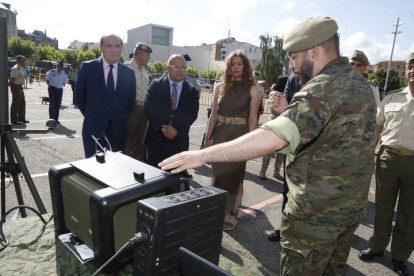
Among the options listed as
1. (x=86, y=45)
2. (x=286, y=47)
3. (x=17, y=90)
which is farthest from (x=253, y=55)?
(x=286, y=47)

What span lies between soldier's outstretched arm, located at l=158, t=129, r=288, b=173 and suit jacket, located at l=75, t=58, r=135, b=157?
1889 mm

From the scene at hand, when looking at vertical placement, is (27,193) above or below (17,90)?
below

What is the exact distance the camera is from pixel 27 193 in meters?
3.94

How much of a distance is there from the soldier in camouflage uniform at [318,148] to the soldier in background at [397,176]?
5.28 ft

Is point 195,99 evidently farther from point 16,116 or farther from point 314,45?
point 16,116

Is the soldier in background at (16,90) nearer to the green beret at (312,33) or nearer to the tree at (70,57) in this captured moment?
the green beret at (312,33)

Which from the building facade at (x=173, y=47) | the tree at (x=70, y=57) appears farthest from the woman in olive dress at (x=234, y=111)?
the tree at (x=70, y=57)

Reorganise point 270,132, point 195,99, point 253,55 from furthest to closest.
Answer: point 253,55, point 195,99, point 270,132

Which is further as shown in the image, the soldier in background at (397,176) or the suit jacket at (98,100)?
the suit jacket at (98,100)

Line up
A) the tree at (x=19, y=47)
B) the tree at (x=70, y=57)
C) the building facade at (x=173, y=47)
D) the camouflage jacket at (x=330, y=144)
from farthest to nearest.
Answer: the building facade at (x=173, y=47)
the tree at (x=70, y=57)
the tree at (x=19, y=47)
the camouflage jacket at (x=330, y=144)

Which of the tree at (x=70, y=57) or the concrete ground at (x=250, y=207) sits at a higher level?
the tree at (x=70, y=57)

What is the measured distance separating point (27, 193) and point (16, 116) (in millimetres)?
5501

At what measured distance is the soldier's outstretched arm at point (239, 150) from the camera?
1262mm

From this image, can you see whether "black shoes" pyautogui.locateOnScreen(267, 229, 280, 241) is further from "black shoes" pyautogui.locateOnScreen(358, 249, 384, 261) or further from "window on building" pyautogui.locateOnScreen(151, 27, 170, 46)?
"window on building" pyautogui.locateOnScreen(151, 27, 170, 46)
